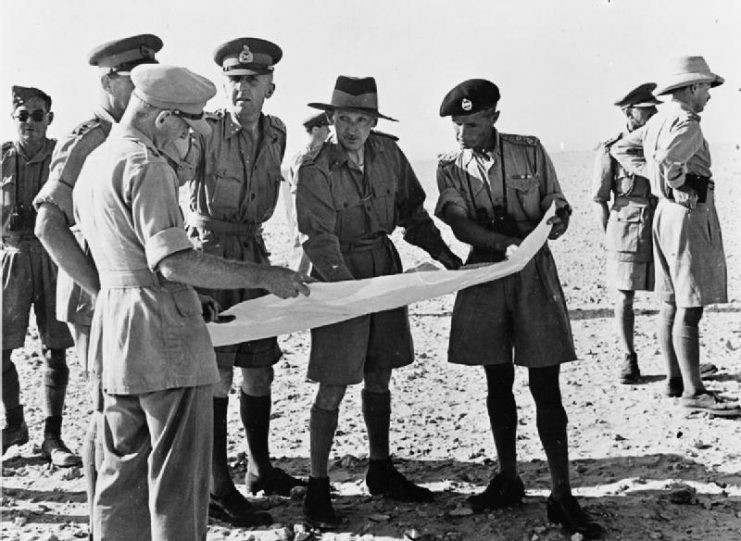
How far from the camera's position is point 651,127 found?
271 inches

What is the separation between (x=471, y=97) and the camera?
4.94 metres

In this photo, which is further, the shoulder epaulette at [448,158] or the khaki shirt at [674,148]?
the khaki shirt at [674,148]

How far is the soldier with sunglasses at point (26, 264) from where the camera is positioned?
6605mm

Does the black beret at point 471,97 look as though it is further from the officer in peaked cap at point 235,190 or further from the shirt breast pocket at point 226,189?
the shirt breast pocket at point 226,189

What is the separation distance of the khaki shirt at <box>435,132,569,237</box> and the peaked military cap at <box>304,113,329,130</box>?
4890 millimetres

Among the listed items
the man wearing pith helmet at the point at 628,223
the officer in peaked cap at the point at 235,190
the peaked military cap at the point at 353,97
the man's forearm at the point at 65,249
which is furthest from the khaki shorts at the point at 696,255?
the man's forearm at the point at 65,249

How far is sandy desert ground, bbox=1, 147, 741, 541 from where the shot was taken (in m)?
5.07

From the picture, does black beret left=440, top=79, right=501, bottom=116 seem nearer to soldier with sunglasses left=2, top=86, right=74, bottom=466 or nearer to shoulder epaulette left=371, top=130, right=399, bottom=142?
shoulder epaulette left=371, top=130, right=399, bottom=142

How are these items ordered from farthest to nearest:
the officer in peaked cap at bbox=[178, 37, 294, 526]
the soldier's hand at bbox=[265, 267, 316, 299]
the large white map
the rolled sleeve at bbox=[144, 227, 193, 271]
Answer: the officer in peaked cap at bbox=[178, 37, 294, 526] → the large white map → the soldier's hand at bbox=[265, 267, 316, 299] → the rolled sleeve at bbox=[144, 227, 193, 271]

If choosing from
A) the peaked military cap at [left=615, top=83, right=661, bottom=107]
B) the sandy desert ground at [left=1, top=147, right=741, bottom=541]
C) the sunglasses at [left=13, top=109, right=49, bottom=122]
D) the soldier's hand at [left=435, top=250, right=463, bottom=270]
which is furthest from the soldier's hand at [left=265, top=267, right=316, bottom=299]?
the peaked military cap at [left=615, top=83, right=661, bottom=107]

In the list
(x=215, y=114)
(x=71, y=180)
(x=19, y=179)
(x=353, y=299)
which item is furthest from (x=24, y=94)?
(x=353, y=299)

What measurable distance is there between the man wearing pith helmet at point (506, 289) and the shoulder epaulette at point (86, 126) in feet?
5.97

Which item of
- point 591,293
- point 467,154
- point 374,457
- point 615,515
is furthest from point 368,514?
point 591,293

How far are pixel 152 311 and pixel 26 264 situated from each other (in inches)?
131
